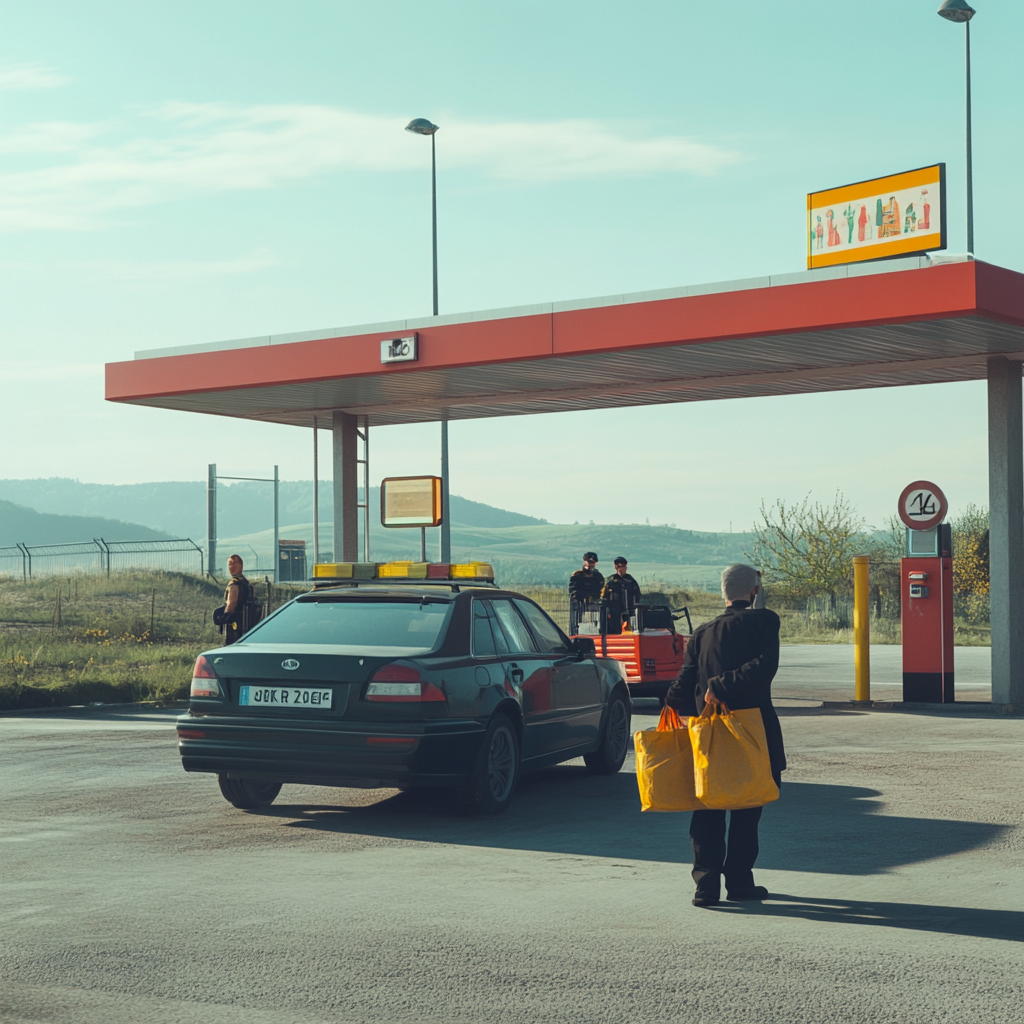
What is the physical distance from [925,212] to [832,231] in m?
1.88

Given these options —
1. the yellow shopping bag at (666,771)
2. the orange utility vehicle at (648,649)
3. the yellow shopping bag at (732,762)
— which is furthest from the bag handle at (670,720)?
the orange utility vehicle at (648,649)

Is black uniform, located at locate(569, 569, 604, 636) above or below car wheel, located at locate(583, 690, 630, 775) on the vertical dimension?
above

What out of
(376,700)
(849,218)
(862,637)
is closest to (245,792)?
(376,700)

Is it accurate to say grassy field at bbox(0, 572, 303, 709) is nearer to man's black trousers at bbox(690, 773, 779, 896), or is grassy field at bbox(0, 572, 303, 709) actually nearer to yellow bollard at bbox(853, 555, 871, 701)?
yellow bollard at bbox(853, 555, 871, 701)

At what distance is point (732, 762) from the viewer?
6.57 metres

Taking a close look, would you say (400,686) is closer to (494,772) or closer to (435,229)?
(494,772)

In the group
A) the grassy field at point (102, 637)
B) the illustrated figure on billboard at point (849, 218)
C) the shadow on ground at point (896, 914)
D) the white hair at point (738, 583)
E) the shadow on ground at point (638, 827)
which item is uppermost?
the illustrated figure on billboard at point (849, 218)

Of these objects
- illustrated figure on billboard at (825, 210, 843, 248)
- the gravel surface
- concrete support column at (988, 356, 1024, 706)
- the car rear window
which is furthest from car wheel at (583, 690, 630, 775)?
illustrated figure on billboard at (825, 210, 843, 248)

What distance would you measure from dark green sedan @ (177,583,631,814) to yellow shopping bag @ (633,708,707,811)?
2199mm

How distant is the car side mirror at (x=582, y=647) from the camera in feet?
35.8

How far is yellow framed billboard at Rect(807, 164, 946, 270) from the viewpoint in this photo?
17.8 m

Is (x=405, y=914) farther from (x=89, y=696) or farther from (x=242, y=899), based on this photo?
(x=89, y=696)

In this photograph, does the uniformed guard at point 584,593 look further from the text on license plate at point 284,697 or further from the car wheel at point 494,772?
the text on license plate at point 284,697

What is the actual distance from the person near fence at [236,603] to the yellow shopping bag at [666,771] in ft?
32.4
